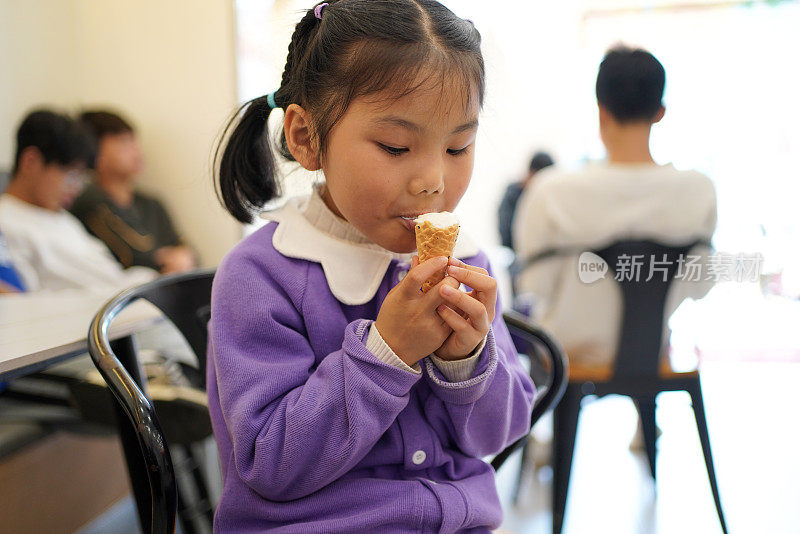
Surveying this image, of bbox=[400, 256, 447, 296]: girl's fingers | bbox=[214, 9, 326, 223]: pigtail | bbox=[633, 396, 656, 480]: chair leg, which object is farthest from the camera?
bbox=[633, 396, 656, 480]: chair leg

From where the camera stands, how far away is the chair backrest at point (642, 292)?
115cm

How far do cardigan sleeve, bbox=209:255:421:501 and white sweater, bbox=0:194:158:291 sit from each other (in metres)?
1.22

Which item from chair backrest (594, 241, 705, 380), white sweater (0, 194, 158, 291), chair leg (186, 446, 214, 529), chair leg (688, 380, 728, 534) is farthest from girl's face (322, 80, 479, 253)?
white sweater (0, 194, 158, 291)

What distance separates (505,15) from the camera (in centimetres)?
133

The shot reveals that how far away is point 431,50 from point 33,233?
166cm

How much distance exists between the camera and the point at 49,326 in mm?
981

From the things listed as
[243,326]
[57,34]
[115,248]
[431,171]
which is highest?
[57,34]

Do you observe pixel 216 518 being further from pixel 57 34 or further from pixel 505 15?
pixel 57 34

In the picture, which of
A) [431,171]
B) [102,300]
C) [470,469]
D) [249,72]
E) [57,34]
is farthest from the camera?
[57,34]

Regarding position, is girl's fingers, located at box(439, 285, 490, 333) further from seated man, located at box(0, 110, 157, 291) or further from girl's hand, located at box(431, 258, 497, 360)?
seated man, located at box(0, 110, 157, 291)

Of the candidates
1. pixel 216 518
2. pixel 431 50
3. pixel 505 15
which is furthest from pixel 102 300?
pixel 505 15

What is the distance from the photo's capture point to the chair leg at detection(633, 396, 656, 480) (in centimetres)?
121

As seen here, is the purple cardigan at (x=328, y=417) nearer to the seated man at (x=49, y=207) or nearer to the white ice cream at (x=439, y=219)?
the white ice cream at (x=439, y=219)

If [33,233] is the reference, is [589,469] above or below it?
below
